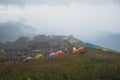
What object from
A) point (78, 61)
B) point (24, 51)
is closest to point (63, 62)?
point (78, 61)

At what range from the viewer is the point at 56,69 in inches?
774

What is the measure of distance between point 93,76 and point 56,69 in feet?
12.6

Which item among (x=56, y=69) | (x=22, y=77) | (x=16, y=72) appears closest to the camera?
(x=22, y=77)

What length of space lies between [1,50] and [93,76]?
21337 mm

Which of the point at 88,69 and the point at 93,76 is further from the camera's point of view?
the point at 88,69

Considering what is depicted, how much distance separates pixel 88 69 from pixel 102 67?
64.2 inches

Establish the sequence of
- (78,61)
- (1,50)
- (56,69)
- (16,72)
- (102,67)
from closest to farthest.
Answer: (16,72), (56,69), (102,67), (78,61), (1,50)

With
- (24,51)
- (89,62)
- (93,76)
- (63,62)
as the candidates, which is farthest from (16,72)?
(24,51)

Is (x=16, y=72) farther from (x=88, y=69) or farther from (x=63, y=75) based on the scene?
(x=88, y=69)

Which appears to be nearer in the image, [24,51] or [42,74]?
[42,74]

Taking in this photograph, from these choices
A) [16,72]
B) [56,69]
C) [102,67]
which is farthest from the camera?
[102,67]

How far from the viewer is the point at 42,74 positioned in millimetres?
18188

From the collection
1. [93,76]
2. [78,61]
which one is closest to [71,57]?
[78,61]

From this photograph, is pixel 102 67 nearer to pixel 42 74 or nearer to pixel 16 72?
pixel 42 74
